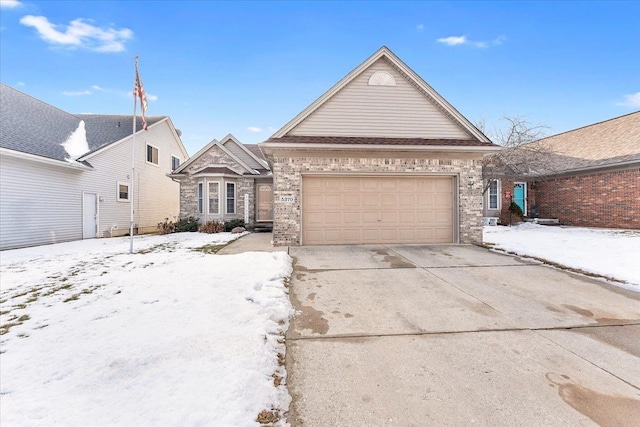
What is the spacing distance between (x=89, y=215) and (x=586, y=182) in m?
27.0

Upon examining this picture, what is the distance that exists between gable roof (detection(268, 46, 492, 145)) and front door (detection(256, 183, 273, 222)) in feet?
23.8

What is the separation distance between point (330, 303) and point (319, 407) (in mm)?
2425

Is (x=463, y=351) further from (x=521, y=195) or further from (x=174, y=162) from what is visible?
(x=174, y=162)

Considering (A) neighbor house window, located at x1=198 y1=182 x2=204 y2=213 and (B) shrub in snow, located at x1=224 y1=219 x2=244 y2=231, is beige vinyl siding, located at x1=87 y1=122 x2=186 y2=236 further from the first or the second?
(B) shrub in snow, located at x1=224 y1=219 x2=244 y2=231

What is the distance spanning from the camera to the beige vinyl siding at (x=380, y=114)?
34.6ft

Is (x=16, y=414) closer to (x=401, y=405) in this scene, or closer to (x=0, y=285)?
(x=401, y=405)

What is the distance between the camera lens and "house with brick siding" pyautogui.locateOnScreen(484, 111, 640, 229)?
1443 centimetres

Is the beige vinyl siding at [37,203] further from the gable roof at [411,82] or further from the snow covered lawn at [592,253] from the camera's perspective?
the snow covered lawn at [592,253]

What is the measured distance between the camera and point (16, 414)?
228 centimetres

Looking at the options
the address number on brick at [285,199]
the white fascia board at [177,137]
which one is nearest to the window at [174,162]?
the white fascia board at [177,137]

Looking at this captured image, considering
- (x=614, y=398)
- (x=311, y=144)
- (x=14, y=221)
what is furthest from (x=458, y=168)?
(x=14, y=221)

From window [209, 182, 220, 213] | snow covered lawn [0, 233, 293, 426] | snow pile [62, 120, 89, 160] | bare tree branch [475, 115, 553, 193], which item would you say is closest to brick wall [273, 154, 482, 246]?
snow covered lawn [0, 233, 293, 426]

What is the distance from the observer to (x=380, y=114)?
10664 mm

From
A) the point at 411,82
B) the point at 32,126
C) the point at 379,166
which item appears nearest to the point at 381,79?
the point at 411,82
